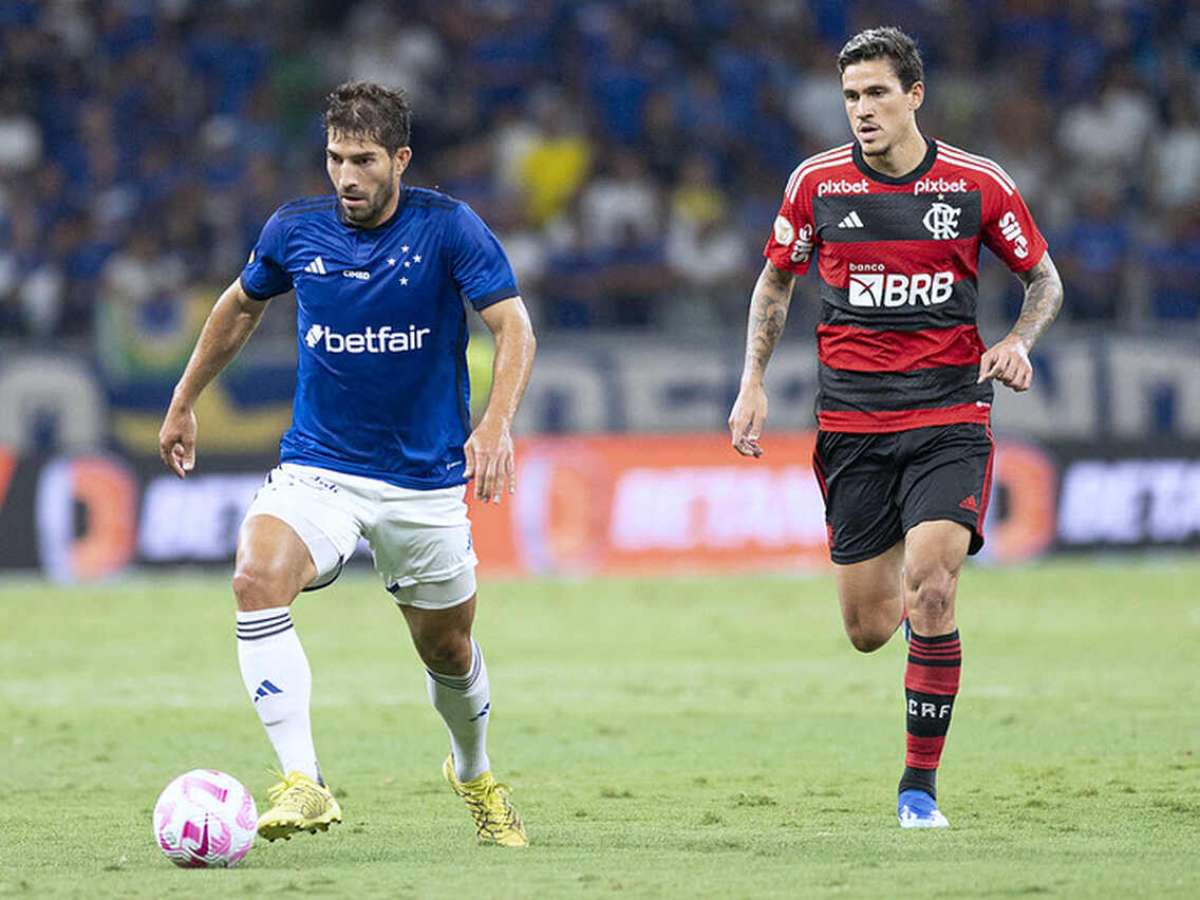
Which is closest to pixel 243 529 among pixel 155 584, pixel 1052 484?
pixel 155 584

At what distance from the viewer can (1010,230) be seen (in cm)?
805

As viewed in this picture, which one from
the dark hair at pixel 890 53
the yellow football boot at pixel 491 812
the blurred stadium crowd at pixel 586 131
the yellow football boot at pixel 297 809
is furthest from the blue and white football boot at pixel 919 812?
the blurred stadium crowd at pixel 586 131

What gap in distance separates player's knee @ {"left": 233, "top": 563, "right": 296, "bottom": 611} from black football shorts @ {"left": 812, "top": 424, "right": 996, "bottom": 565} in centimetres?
225

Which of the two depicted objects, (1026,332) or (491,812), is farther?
(1026,332)

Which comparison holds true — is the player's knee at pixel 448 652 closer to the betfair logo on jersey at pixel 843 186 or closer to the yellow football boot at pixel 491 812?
the yellow football boot at pixel 491 812

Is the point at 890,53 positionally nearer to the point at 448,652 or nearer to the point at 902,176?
the point at 902,176

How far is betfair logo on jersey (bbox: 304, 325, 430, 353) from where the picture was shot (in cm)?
739

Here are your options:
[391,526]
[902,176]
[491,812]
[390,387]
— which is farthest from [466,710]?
[902,176]

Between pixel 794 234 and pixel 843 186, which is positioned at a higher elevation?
pixel 843 186

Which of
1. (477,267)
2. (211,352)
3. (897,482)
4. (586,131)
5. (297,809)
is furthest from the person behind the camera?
(586,131)

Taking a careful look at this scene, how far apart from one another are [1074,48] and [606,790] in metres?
17.6

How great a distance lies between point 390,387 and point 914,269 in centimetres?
197

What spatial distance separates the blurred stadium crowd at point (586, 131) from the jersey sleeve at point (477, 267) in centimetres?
1294

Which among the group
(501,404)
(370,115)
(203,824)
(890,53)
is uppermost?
(890,53)
